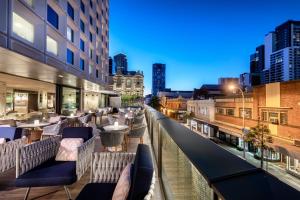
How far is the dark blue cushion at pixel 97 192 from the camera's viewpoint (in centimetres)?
218

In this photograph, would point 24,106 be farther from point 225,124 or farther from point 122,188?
point 225,124

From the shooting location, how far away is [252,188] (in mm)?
813

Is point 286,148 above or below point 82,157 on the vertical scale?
below

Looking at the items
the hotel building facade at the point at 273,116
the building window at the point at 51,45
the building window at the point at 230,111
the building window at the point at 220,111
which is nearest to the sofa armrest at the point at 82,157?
the building window at the point at 51,45

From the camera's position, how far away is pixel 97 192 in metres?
2.31

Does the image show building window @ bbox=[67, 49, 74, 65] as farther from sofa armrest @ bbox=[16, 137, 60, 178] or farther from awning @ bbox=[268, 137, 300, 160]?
awning @ bbox=[268, 137, 300, 160]

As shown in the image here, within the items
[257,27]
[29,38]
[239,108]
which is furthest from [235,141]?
[257,27]

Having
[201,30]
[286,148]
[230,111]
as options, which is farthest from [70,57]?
[201,30]

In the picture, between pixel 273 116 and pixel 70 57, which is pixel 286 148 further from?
pixel 70 57

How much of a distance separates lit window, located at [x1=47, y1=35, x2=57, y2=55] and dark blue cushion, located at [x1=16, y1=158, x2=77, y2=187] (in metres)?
11.1

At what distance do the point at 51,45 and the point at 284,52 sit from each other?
157 meters

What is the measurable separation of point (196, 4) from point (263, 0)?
104 ft

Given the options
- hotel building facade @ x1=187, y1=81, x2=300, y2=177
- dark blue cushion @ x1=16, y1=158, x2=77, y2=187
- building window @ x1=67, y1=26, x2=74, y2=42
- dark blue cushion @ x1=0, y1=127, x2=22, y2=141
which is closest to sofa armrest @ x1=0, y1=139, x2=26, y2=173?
dark blue cushion @ x1=0, y1=127, x2=22, y2=141

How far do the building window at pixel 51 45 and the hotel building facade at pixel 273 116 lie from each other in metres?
18.3
